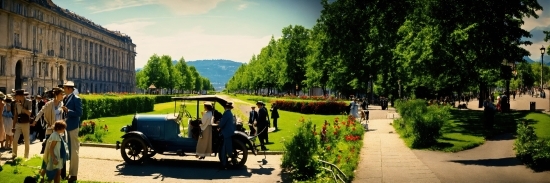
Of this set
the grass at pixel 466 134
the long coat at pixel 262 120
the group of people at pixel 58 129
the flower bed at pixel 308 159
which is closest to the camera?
the group of people at pixel 58 129

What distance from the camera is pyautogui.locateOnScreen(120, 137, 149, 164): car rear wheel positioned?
13641mm

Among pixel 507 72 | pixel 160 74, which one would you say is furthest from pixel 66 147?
pixel 160 74

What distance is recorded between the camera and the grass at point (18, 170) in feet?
33.1

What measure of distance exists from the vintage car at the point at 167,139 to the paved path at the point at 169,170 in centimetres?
42

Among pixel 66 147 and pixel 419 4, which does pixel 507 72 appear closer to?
pixel 419 4

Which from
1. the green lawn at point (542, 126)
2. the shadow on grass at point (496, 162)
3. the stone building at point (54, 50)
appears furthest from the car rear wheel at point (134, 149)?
the stone building at point (54, 50)

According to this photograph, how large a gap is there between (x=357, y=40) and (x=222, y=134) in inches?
1509

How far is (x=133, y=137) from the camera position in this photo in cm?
1370

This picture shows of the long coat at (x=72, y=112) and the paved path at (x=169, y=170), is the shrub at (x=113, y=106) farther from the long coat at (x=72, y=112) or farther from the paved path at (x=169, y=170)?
the long coat at (x=72, y=112)

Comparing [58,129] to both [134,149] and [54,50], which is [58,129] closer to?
[134,149]

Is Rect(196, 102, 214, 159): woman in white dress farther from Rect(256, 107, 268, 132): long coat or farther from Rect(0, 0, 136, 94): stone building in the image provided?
Rect(0, 0, 136, 94): stone building

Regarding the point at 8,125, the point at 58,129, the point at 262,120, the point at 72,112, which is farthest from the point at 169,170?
the point at 262,120

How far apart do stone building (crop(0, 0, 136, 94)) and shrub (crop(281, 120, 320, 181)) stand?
233ft

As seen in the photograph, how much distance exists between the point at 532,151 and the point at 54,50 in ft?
333
